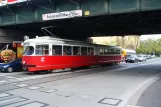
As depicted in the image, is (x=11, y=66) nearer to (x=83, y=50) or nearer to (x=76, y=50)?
(x=76, y=50)

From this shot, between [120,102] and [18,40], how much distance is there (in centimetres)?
2334

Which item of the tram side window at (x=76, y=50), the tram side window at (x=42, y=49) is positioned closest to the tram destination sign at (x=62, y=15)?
the tram side window at (x=42, y=49)

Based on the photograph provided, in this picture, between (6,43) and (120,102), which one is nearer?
(120,102)

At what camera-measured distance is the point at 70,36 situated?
1431 inches

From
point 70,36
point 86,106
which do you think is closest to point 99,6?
point 86,106

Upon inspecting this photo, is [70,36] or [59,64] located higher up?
[70,36]

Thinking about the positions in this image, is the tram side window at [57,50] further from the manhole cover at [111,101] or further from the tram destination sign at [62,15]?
the manhole cover at [111,101]

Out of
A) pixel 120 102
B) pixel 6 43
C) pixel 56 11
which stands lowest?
pixel 120 102

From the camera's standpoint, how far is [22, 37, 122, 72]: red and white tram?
1912 centimetres

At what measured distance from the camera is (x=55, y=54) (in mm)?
20688

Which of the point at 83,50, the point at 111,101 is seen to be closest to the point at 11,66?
the point at 83,50

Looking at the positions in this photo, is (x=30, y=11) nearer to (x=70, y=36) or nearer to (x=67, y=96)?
(x=70, y=36)

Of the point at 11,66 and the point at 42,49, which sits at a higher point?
the point at 42,49

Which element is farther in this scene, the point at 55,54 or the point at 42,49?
the point at 55,54
